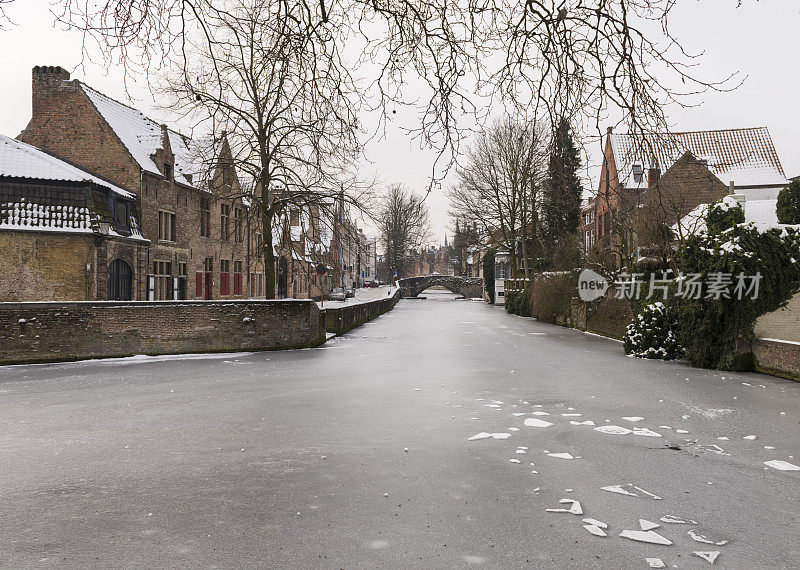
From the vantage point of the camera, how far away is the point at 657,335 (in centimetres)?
1828

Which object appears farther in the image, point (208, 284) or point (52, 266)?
point (208, 284)

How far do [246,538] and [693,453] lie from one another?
5297 mm

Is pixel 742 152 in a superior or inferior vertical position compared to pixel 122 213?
superior

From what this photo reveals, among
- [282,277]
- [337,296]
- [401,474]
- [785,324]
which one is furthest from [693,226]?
[337,296]

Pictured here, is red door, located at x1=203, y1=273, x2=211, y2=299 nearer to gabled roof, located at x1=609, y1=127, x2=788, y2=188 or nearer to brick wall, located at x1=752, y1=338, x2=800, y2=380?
gabled roof, located at x1=609, y1=127, x2=788, y2=188

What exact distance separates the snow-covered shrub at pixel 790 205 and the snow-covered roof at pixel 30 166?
32450 mm

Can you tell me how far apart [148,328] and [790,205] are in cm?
3006

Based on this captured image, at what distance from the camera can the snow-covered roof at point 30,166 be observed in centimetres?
2461

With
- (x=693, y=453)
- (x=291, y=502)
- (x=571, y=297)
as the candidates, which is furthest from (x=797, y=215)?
(x=291, y=502)

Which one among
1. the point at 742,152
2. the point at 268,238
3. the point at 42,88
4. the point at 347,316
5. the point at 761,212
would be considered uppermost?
the point at 742,152

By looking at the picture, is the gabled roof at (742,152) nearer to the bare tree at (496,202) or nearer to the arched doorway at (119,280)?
the bare tree at (496,202)

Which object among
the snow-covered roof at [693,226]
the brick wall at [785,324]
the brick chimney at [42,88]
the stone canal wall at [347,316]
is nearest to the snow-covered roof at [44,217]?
the brick chimney at [42,88]

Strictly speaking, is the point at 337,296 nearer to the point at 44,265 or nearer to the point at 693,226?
the point at 44,265

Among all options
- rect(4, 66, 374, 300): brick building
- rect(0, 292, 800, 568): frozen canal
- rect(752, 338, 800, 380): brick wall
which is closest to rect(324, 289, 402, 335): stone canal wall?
rect(4, 66, 374, 300): brick building
